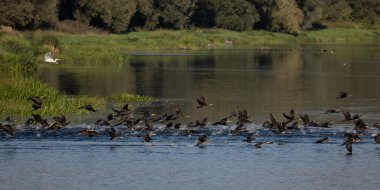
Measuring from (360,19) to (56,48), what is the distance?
76655 mm

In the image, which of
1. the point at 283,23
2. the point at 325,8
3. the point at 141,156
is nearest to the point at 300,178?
the point at 141,156

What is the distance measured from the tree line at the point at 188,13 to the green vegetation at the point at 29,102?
135 ft

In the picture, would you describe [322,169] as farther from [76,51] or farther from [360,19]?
[360,19]

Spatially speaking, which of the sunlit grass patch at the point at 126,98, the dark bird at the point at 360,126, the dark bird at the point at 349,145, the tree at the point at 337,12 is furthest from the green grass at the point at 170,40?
the dark bird at the point at 349,145

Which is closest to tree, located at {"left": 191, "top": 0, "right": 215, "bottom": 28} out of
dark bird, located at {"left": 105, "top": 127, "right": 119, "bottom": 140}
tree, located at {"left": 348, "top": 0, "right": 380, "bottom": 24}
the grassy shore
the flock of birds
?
the grassy shore

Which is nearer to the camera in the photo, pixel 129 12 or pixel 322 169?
pixel 322 169

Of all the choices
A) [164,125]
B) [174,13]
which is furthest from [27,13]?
[164,125]

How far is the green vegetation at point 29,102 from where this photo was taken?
30.3 metres

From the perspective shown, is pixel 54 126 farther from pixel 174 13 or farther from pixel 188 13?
pixel 188 13

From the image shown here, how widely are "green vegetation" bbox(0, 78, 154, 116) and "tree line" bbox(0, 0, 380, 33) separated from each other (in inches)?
1619

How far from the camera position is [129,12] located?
90250 mm

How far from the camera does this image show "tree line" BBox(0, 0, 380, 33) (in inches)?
3073

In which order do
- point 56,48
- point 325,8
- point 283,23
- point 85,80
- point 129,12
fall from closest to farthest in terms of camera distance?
1. point 85,80
2. point 56,48
3. point 129,12
4. point 283,23
5. point 325,8

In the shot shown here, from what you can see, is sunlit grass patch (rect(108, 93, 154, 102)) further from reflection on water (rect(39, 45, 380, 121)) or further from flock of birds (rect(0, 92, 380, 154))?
flock of birds (rect(0, 92, 380, 154))
